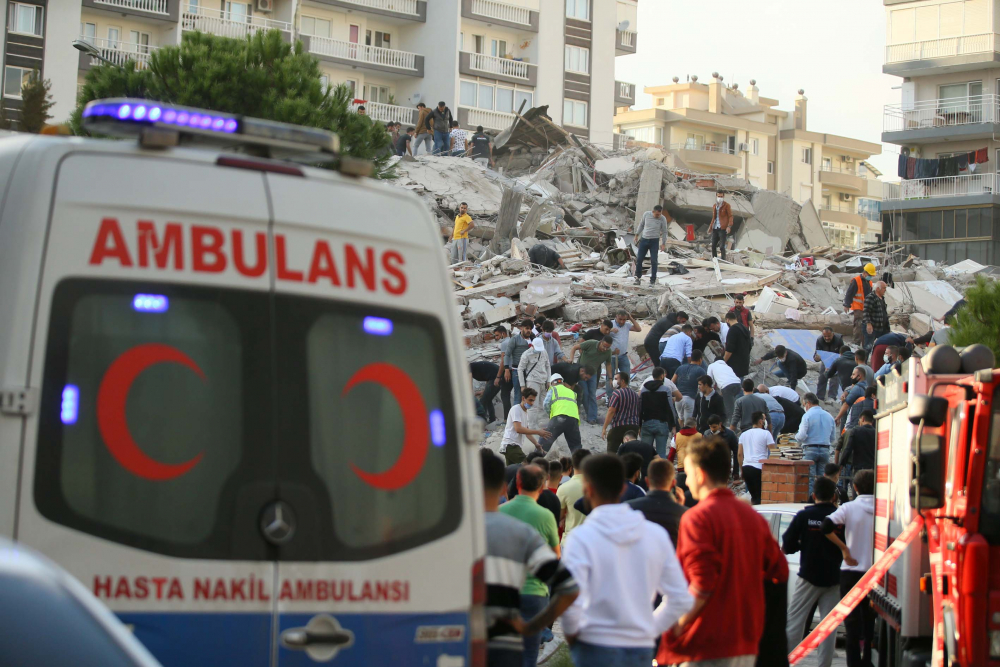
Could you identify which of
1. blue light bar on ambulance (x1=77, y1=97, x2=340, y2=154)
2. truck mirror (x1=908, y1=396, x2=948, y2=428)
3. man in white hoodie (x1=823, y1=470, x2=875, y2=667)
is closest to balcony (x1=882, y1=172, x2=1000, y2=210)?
man in white hoodie (x1=823, y1=470, x2=875, y2=667)

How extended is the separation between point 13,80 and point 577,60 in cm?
2886

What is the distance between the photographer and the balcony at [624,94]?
68125 millimetres

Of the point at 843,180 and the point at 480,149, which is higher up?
the point at 843,180

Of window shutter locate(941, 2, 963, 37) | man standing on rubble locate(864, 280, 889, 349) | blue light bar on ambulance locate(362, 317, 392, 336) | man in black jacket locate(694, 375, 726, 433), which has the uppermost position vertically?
Result: window shutter locate(941, 2, 963, 37)

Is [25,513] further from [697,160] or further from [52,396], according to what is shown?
[697,160]

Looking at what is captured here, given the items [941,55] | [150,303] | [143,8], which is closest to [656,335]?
[150,303]

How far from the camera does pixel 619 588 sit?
16.4 ft

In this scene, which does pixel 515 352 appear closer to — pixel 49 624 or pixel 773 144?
pixel 49 624

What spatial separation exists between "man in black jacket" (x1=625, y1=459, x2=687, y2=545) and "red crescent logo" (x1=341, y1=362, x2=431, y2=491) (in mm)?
2857

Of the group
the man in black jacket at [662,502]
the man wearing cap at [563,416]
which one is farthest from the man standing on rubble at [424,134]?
the man in black jacket at [662,502]

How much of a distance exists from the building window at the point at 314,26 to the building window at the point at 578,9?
1351cm

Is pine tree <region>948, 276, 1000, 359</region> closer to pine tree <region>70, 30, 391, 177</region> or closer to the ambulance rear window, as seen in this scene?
pine tree <region>70, 30, 391, 177</region>

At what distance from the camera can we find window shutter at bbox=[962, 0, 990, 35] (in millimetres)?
50594

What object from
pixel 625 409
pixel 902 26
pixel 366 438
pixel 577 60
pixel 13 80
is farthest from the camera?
pixel 577 60
